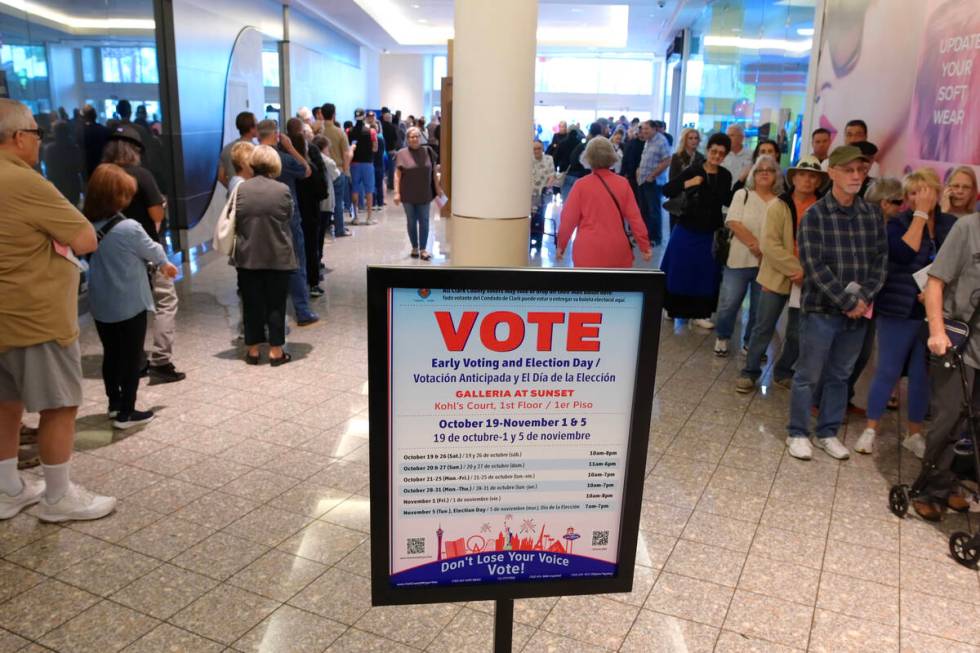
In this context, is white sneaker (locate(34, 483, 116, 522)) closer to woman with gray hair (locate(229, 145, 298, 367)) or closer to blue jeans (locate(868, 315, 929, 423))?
woman with gray hair (locate(229, 145, 298, 367))

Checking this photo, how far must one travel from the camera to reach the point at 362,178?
13766 millimetres

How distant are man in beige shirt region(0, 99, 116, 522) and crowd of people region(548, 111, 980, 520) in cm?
302

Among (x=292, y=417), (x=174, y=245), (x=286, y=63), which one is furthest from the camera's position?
(x=286, y=63)

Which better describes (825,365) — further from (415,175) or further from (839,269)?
(415,175)

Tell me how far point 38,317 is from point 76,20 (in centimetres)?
547

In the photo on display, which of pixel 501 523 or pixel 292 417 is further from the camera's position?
pixel 292 417

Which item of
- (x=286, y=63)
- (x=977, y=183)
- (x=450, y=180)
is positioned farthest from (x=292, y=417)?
(x=286, y=63)

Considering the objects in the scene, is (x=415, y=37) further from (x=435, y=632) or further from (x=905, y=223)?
(x=435, y=632)

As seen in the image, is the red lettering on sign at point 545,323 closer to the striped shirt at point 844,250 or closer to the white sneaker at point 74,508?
the white sneaker at point 74,508

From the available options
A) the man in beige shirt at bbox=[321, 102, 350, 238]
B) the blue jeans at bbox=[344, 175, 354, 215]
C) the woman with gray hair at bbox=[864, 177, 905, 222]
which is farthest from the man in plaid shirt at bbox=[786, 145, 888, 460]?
the blue jeans at bbox=[344, 175, 354, 215]

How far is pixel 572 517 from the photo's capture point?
5.73 ft

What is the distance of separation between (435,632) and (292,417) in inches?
92.5

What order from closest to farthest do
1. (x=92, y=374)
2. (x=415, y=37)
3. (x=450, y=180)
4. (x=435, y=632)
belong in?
1. (x=435, y=632)
2. (x=450, y=180)
3. (x=92, y=374)
4. (x=415, y=37)

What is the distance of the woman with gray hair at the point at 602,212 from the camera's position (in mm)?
5254
